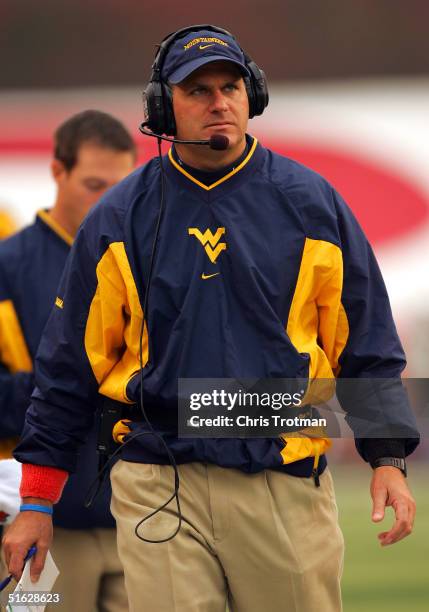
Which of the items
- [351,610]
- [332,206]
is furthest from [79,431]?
[351,610]

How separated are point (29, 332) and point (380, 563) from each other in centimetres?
406

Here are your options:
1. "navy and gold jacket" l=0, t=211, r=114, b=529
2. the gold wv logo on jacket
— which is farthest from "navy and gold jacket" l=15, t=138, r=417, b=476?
"navy and gold jacket" l=0, t=211, r=114, b=529

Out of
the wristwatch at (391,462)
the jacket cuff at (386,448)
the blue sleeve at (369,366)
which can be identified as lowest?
the wristwatch at (391,462)

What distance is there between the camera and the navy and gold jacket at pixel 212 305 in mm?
2838

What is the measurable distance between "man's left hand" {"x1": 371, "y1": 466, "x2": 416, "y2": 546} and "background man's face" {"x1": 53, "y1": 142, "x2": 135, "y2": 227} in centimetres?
167

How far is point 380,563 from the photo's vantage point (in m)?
7.37

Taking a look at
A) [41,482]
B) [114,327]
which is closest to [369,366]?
[114,327]

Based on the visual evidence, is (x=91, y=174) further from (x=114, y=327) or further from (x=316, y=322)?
(x=316, y=322)

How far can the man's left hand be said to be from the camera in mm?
2797

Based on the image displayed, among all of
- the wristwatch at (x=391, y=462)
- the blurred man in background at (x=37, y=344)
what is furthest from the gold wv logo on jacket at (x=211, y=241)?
the blurred man in background at (x=37, y=344)

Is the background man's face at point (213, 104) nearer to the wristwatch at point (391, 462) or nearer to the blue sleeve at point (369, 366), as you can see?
the blue sleeve at point (369, 366)

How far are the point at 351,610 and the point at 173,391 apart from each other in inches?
131

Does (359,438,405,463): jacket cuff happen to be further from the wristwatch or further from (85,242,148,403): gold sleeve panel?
(85,242,148,403): gold sleeve panel

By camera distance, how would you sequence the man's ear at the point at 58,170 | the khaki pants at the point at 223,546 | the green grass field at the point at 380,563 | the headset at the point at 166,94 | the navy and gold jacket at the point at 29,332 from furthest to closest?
the green grass field at the point at 380,563, the man's ear at the point at 58,170, the navy and gold jacket at the point at 29,332, the headset at the point at 166,94, the khaki pants at the point at 223,546
